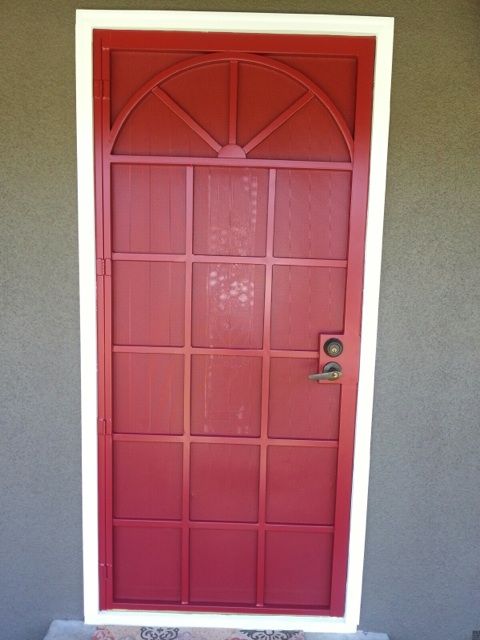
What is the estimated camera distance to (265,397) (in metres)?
2.17

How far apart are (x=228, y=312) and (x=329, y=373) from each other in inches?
20.1

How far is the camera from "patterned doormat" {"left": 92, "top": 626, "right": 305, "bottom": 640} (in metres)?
2.21

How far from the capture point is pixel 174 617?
2.28 m

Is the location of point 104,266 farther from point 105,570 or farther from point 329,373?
point 105,570

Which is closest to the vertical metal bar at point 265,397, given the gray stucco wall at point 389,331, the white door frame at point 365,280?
the white door frame at point 365,280

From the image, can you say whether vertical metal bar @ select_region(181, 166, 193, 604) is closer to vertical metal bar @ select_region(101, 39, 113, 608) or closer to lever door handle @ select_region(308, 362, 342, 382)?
vertical metal bar @ select_region(101, 39, 113, 608)

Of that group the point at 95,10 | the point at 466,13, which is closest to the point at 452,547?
the point at 466,13

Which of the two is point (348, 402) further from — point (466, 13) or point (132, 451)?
point (466, 13)

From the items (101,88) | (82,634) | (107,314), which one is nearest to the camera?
(101,88)

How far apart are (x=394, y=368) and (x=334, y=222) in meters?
0.68

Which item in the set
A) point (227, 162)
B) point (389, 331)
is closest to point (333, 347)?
point (389, 331)

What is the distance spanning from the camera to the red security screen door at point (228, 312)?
205 centimetres

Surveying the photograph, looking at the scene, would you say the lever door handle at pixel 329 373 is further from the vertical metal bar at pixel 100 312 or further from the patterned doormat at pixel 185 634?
the patterned doormat at pixel 185 634

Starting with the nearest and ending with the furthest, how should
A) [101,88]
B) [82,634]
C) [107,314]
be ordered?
[101,88] → [107,314] → [82,634]
